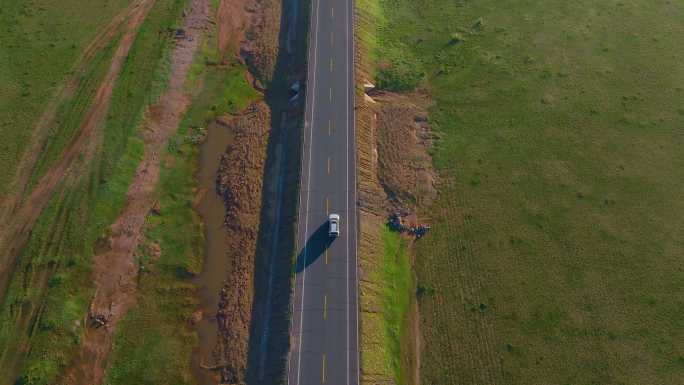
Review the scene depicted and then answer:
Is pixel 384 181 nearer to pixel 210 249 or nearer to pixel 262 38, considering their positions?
pixel 210 249

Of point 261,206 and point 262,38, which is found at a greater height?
point 262,38

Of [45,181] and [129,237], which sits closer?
[129,237]

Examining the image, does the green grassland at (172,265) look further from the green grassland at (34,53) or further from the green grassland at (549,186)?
the green grassland at (549,186)

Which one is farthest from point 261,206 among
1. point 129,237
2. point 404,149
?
point 404,149

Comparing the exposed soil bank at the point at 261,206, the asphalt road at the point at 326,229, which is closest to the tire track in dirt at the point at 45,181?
the exposed soil bank at the point at 261,206

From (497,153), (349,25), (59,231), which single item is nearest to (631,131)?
(497,153)

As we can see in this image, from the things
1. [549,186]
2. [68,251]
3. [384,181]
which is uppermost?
[384,181]

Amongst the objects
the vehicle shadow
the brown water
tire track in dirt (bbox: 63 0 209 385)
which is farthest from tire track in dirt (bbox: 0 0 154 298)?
the vehicle shadow

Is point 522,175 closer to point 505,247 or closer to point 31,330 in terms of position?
point 505,247
